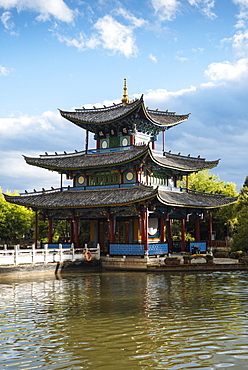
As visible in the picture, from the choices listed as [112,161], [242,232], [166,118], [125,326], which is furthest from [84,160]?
[125,326]

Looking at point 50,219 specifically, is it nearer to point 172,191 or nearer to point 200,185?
point 172,191

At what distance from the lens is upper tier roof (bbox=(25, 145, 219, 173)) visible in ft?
118

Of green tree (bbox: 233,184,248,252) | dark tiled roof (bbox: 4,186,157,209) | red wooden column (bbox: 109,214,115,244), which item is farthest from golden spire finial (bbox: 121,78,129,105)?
green tree (bbox: 233,184,248,252)

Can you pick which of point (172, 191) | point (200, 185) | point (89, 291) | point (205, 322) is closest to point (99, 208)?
point (172, 191)

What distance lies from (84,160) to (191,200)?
10.2 meters

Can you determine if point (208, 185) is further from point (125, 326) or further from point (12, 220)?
point (125, 326)

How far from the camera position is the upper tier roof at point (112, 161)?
35.9m

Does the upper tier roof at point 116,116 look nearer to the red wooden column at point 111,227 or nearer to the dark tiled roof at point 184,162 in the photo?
the dark tiled roof at point 184,162

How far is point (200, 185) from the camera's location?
2418 inches

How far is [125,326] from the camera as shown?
42.7ft

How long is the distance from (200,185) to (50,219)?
29155mm

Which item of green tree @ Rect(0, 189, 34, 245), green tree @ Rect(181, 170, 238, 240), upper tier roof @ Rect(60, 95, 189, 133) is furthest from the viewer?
green tree @ Rect(0, 189, 34, 245)

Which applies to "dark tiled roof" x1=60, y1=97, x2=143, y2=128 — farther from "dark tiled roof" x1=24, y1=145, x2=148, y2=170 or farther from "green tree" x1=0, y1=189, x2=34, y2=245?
"green tree" x1=0, y1=189, x2=34, y2=245

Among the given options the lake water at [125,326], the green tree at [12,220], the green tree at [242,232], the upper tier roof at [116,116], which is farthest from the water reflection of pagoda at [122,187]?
the green tree at [12,220]
